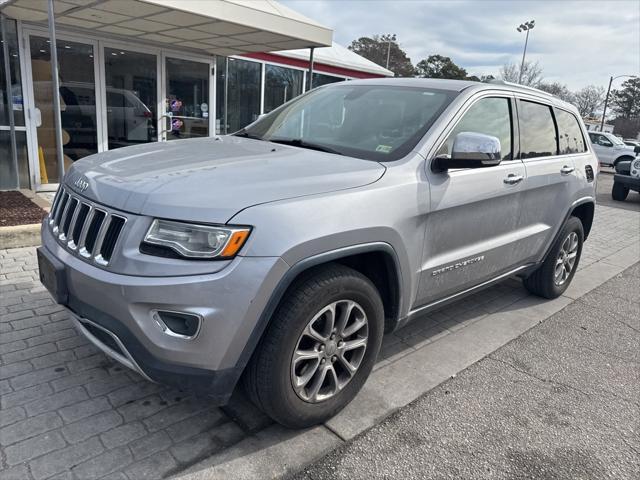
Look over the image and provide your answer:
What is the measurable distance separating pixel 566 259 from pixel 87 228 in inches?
168

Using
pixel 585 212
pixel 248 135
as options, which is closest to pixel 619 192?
pixel 585 212

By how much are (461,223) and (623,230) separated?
24.4 ft

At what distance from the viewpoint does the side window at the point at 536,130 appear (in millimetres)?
3943

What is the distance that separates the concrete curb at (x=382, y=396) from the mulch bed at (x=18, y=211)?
4.40 m

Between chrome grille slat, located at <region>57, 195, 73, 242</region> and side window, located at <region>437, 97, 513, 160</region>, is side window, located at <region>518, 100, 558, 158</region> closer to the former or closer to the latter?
side window, located at <region>437, 97, 513, 160</region>

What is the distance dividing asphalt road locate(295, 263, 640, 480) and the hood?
132cm

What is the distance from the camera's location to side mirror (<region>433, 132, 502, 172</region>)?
2900mm

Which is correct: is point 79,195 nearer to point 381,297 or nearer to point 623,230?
point 381,297

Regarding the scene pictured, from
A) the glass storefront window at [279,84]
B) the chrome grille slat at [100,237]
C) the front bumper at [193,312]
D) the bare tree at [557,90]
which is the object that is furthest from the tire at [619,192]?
the bare tree at [557,90]

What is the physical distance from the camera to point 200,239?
7.13ft

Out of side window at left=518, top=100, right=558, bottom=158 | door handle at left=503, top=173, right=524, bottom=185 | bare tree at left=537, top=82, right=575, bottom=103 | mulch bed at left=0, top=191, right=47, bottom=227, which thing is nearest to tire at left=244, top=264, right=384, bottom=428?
door handle at left=503, top=173, right=524, bottom=185

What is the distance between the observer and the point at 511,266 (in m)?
4.05

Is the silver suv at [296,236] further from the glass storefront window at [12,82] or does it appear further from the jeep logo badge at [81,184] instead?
the glass storefront window at [12,82]

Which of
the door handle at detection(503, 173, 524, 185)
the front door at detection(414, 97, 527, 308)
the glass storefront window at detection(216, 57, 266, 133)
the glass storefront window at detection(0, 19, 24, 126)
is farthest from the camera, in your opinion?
the glass storefront window at detection(216, 57, 266, 133)
